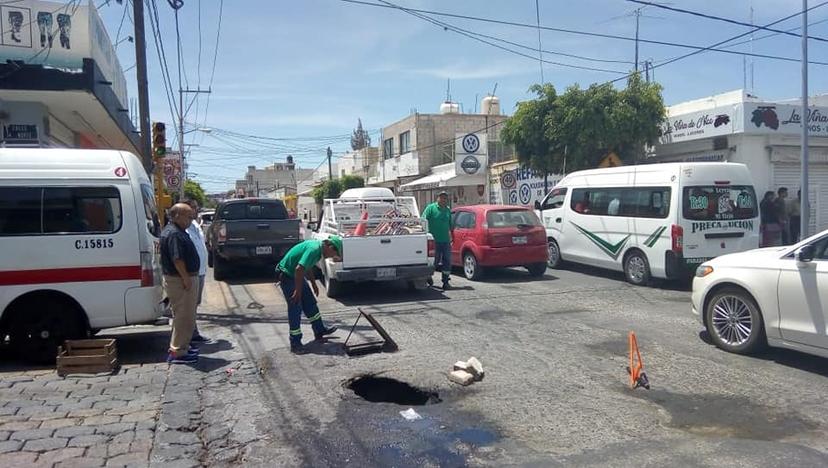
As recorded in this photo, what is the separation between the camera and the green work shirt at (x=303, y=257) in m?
7.31

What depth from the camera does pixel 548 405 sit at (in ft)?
17.9

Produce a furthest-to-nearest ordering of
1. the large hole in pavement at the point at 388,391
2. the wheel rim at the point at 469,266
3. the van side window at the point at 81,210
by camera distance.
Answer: the wheel rim at the point at 469,266
the van side window at the point at 81,210
the large hole in pavement at the point at 388,391

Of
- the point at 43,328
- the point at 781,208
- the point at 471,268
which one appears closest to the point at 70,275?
the point at 43,328

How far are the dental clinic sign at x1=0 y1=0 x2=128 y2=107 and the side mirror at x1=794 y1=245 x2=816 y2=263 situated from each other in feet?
41.1

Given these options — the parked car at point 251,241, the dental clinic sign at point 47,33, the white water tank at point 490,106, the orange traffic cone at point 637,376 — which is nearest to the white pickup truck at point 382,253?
the parked car at point 251,241

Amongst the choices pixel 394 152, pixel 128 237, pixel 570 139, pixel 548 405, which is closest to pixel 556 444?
pixel 548 405

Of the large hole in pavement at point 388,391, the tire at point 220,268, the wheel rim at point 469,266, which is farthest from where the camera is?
the tire at point 220,268

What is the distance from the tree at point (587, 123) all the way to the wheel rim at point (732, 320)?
11.7 m

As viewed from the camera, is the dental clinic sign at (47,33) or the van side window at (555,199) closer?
the dental clinic sign at (47,33)

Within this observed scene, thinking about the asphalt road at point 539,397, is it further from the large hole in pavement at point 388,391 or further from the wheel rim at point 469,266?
the wheel rim at point 469,266

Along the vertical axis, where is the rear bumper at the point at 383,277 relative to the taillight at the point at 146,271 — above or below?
below

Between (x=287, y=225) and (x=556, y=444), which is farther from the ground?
(x=287, y=225)

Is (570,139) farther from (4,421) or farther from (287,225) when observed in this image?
(4,421)

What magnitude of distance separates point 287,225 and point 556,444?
9.81 meters
